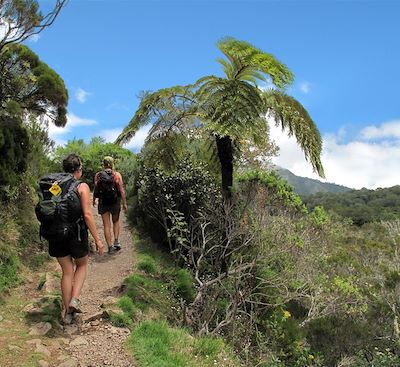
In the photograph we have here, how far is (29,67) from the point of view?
902 centimetres

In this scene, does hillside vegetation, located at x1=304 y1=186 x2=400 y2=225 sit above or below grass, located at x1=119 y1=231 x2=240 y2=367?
above

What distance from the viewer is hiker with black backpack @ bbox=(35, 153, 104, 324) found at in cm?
511

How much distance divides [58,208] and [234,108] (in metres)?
3.89

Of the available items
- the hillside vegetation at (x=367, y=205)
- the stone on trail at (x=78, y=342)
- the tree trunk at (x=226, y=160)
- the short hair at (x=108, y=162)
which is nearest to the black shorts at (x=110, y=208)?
the short hair at (x=108, y=162)

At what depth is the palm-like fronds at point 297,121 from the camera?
8.41 meters

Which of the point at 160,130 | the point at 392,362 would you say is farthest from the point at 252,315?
the point at 392,362

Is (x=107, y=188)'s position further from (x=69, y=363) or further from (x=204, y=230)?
(x=69, y=363)

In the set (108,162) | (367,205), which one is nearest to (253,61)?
(108,162)

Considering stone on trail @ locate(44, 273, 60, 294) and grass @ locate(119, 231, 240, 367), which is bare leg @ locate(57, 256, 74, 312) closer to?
grass @ locate(119, 231, 240, 367)

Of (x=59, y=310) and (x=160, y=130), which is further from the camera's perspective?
(x=160, y=130)

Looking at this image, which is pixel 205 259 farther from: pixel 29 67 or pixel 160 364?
pixel 29 67

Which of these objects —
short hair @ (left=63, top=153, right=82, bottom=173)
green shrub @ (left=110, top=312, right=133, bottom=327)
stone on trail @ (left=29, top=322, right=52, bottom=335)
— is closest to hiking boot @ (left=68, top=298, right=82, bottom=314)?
stone on trail @ (left=29, top=322, right=52, bottom=335)

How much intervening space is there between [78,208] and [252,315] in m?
4.17

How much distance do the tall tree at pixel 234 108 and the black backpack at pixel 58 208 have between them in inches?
124
